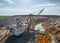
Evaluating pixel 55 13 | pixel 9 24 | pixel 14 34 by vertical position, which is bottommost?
pixel 14 34

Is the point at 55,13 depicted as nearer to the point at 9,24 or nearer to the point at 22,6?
the point at 22,6

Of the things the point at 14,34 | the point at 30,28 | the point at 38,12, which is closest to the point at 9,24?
the point at 14,34

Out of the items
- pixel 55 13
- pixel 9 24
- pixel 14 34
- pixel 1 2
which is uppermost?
pixel 1 2

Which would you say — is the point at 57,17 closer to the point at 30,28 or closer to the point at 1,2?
the point at 30,28

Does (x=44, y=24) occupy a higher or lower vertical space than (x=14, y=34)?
higher

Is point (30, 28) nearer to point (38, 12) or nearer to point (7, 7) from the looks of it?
point (38, 12)

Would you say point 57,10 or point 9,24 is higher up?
point 57,10

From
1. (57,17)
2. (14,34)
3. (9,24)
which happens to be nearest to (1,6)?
(9,24)

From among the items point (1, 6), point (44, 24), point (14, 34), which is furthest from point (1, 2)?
point (44, 24)
